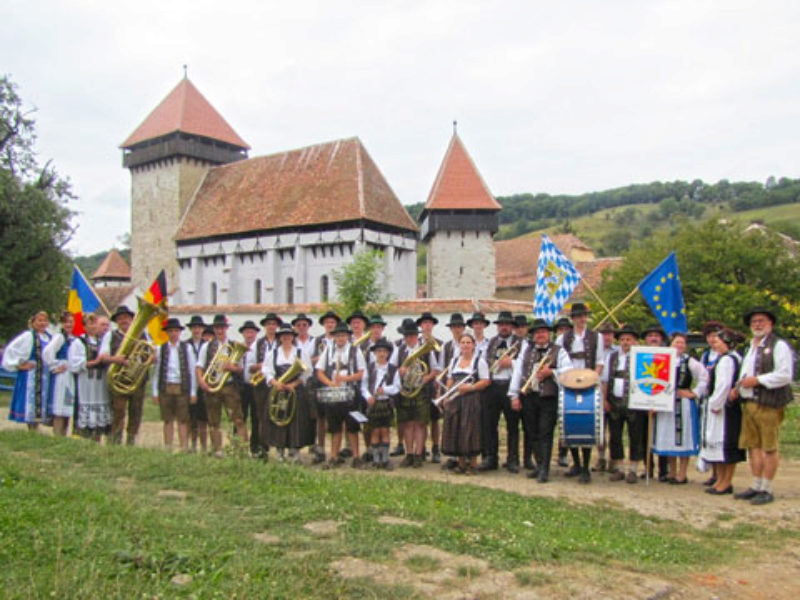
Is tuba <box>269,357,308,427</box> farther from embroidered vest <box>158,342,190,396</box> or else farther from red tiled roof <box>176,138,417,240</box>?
red tiled roof <box>176,138,417,240</box>

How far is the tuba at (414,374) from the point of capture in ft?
29.9

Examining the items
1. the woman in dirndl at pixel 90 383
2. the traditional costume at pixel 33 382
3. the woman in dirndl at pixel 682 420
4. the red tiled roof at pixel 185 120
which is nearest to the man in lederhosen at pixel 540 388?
the woman in dirndl at pixel 682 420

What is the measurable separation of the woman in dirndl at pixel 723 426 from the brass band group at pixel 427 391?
0.6 inches

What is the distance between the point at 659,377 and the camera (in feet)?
27.2

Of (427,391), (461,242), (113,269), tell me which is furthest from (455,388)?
(113,269)

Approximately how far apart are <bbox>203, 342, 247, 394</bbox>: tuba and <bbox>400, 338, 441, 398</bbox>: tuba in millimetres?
2367

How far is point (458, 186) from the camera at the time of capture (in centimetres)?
4128

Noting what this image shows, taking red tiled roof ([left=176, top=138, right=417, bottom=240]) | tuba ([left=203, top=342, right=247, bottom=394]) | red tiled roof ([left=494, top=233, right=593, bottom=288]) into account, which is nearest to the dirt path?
tuba ([left=203, top=342, right=247, bottom=394])

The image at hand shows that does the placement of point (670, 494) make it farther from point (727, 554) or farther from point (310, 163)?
point (310, 163)

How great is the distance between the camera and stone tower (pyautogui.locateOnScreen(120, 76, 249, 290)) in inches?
1850

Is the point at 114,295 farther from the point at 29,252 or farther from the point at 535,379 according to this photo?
the point at 535,379

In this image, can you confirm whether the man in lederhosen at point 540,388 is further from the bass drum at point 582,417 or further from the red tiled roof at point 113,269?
the red tiled roof at point 113,269

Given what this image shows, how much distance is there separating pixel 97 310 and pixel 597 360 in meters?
7.40

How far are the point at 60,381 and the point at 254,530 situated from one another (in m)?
6.11
